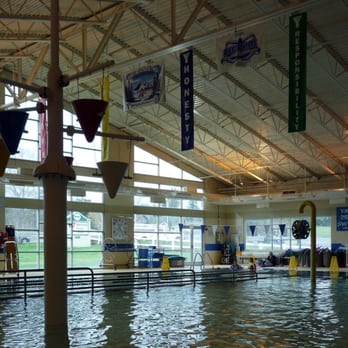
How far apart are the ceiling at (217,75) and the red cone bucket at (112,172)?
4.90 ft

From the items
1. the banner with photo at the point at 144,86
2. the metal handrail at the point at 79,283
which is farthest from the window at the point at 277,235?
the banner with photo at the point at 144,86

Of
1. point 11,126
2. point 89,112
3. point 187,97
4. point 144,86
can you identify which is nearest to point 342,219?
point 187,97

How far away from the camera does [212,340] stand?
7699 mm

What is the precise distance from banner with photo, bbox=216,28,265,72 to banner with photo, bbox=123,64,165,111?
2.02 m

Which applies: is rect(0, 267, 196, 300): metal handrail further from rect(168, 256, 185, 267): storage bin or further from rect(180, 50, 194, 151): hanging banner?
rect(168, 256, 185, 267): storage bin

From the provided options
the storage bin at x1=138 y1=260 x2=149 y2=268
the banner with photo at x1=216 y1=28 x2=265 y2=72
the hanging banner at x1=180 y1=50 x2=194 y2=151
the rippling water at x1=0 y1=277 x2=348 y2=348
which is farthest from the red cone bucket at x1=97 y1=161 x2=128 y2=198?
the storage bin at x1=138 y1=260 x2=149 y2=268

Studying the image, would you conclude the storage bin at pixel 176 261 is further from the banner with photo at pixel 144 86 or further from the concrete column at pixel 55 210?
the concrete column at pixel 55 210

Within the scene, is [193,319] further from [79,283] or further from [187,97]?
[79,283]

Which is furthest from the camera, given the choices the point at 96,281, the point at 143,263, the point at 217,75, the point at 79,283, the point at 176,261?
the point at 176,261

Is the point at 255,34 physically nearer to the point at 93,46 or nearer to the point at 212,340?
the point at 212,340

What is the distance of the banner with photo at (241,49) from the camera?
38.5 ft

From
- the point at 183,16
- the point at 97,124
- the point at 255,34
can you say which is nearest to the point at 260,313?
the point at 97,124

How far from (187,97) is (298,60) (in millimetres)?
3565

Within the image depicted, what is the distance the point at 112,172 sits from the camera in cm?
901
